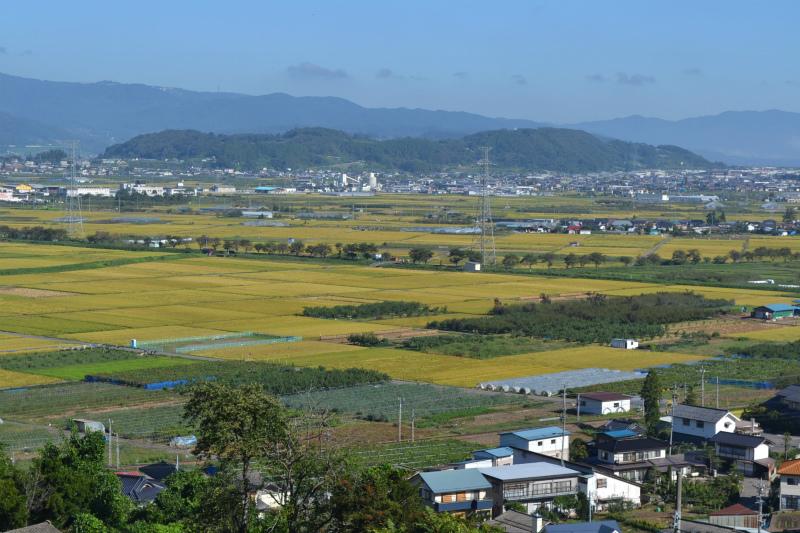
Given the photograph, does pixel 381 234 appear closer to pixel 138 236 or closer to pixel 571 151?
pixel 138 236

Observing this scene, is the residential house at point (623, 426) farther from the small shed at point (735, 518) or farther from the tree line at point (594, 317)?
the tree line at point (594, 317)

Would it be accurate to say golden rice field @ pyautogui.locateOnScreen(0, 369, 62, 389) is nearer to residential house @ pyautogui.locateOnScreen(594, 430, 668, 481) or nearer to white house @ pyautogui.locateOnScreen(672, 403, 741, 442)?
residential house @ pyautogui.locateOnScreen(594, 430, 668, 481)

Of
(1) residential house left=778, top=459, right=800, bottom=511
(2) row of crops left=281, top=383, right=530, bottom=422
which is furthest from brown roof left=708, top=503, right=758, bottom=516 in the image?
(2) row of crops left=281, top=383, right=530, bottom=422

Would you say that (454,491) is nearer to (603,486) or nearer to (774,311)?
(603,486)

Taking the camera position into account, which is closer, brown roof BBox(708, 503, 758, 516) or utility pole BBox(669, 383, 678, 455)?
brown roof BBox(708, 503, 758, 516)

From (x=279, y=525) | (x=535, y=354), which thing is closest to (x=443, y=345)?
(x=535, y=354)

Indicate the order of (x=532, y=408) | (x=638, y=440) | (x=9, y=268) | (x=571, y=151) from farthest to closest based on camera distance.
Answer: (x=571, y=151), (x=9, y=268), (x=532, y=408), (x=638, y=440)
